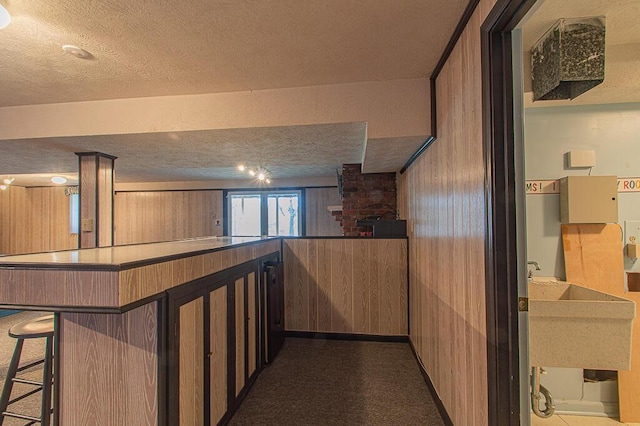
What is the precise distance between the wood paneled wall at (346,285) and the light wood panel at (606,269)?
1.48 m

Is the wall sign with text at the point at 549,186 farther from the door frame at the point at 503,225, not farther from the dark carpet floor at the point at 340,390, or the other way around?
the dark carpet floor at the point at 340,390

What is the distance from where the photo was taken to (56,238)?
6656 millimetres

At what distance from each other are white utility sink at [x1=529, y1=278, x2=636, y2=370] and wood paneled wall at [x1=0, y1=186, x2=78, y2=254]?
8.55 meters

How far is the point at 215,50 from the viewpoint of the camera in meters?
1.78

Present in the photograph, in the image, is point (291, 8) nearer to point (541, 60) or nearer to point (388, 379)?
point (541, 60)

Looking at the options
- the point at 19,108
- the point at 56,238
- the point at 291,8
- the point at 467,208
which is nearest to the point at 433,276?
the point at 467,208

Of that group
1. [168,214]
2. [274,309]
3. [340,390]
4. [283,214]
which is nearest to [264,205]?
[283,214]

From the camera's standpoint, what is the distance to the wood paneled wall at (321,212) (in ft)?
20.1

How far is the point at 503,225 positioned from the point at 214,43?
1.84 m

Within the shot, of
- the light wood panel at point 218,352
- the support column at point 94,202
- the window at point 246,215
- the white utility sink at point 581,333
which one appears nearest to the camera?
the white utility sink at point 581,333

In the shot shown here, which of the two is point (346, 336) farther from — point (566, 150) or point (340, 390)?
point (566, 150)

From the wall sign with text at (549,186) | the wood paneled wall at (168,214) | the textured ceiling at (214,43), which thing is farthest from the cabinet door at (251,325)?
the wood paneled wall at (168,214)

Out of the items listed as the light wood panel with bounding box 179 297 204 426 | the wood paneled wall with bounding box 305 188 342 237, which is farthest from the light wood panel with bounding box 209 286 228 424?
the wood paneled wall with bounding box 305 188 342 237

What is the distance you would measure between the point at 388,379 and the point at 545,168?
2.16 m
